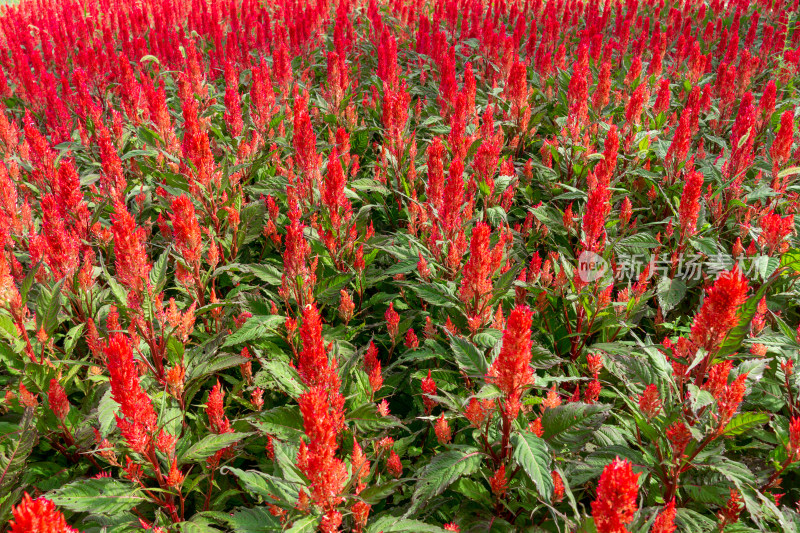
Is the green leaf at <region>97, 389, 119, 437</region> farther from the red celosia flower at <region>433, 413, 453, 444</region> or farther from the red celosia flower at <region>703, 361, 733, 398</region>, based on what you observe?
the red celosia flower at <region>703, 361, 733, 398</region>

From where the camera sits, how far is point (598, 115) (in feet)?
15.3

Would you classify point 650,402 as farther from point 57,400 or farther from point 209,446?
point 57,400

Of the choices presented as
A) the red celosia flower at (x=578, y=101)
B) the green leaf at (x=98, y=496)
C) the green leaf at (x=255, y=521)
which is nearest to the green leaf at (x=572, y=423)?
the green leaf at (x=255, y=521)

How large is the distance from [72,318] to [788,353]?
384 centimetres

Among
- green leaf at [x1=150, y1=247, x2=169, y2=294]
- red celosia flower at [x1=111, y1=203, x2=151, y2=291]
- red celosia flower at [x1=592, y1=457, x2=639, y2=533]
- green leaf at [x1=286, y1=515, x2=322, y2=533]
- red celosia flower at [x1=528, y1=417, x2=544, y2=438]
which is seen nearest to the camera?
red celosia flower at [x1=592, y1=457, x2=639, y2=533]

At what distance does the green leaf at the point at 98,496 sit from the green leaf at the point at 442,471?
3.52 ft

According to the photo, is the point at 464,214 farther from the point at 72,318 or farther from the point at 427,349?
the point at 72,318

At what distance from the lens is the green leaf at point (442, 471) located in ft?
6.26

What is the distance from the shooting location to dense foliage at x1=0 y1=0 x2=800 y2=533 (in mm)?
1787

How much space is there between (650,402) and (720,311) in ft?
1.63

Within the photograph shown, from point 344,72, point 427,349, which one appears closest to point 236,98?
point 344,72

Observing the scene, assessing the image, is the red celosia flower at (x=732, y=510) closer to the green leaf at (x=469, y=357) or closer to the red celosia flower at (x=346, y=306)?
the green leaf at (x=469, y=357)

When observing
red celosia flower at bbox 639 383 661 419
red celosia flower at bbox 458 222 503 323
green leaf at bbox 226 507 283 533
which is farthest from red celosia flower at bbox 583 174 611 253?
green leaf at bbox 226 507 283 533

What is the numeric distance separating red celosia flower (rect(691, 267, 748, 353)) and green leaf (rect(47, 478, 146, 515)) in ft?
7.02
